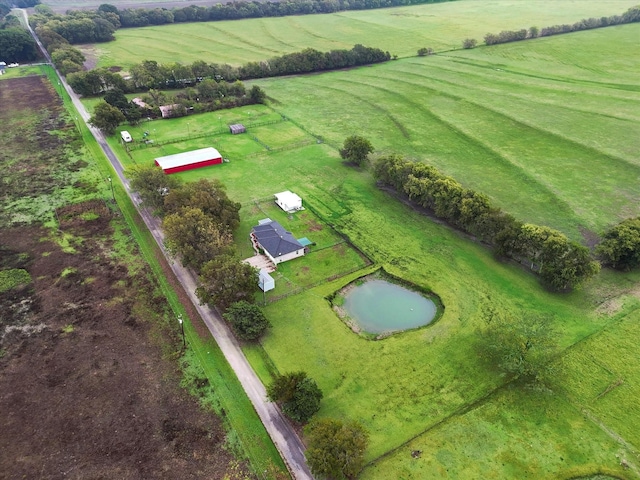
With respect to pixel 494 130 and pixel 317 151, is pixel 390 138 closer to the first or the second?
pixel 317 151

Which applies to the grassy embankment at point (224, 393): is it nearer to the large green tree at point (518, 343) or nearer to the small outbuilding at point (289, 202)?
the small outbuilding at point (289, 202)

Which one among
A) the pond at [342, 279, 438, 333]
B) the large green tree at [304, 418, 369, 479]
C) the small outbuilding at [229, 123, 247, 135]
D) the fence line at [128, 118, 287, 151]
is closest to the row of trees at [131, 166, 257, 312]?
the pond at [342, 279, 438, 333]

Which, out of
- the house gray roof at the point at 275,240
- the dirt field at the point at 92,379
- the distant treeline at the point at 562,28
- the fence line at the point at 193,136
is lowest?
the dirt field at the point at 92,379

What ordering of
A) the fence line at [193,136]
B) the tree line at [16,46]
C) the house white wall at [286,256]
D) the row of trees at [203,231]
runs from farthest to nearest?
the tree line at [16,46]
the fence line at [193,136]
the house white wall at [286,256]
the row of trees at [203,231]

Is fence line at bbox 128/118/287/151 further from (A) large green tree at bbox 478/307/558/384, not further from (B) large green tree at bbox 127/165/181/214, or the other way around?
(A) large green tree at bbox 478/307/558/384

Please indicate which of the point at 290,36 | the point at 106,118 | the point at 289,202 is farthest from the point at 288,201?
the point at 290,36

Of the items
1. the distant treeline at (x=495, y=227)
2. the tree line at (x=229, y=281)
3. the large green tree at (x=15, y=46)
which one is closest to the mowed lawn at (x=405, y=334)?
the distant treeline at (x=495, y=227)

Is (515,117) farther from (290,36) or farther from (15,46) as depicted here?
(15,46)
